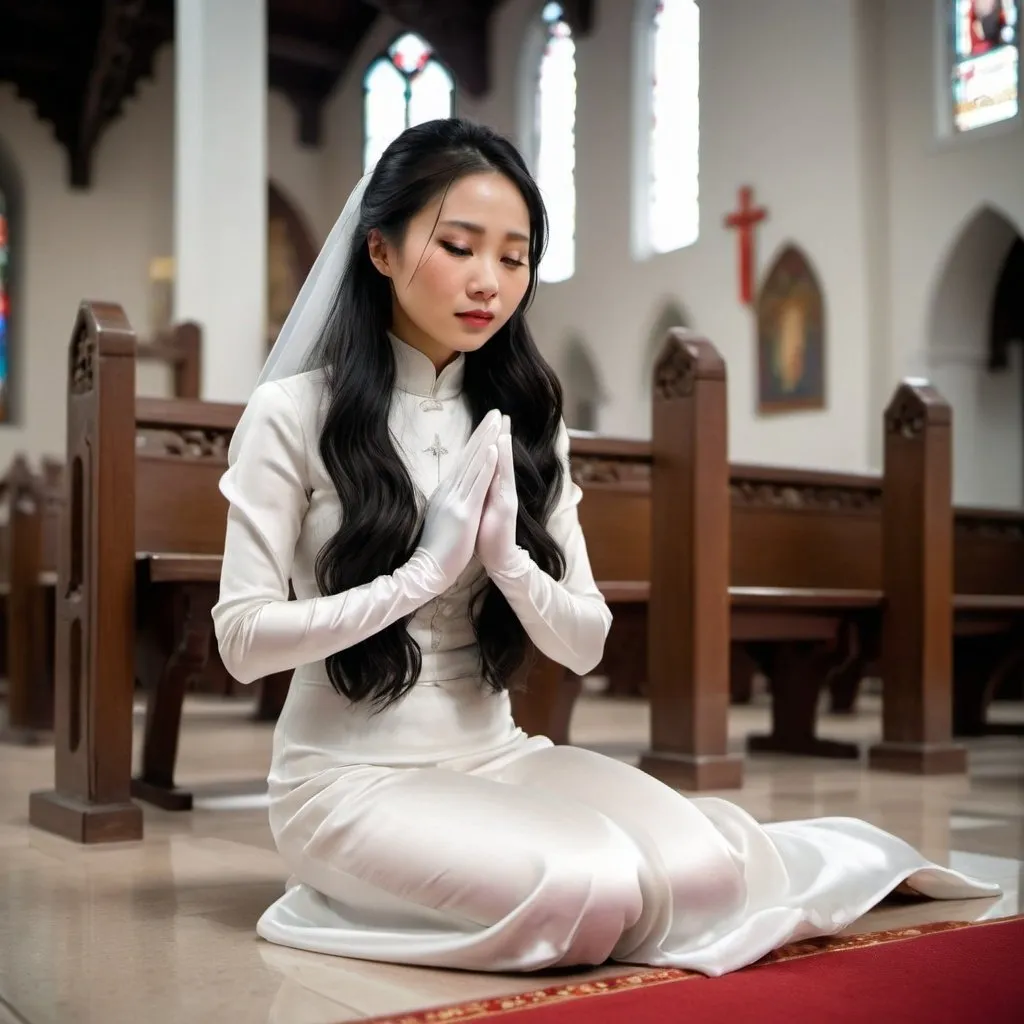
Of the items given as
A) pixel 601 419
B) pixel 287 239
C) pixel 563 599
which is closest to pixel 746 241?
pixel 601 419

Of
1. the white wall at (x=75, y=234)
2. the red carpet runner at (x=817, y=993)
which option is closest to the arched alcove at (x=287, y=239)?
the white wall at (x=75, y=234)

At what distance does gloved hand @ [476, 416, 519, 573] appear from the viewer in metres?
2.24

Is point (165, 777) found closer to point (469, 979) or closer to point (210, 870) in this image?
point (210, 870)

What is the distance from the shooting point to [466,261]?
2332 mm

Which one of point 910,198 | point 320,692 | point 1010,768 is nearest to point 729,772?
point 1010,768

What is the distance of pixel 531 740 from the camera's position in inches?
101

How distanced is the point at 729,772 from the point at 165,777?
5.76 ft

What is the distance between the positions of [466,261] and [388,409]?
0.93ft

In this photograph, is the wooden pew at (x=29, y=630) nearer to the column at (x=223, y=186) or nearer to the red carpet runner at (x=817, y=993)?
the column at (x=223, y=186)

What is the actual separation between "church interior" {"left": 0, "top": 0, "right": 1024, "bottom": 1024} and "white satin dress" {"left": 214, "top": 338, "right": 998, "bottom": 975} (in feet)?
0.29

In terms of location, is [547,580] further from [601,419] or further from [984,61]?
[601,419]

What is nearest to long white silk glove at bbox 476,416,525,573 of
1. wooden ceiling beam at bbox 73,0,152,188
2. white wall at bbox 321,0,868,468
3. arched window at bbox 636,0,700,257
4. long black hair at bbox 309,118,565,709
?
long black hair at bbox 309,118,565,709

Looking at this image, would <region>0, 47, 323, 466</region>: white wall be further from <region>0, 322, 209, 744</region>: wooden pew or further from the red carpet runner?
the red carpet runner

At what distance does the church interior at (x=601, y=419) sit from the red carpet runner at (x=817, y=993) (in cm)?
2
